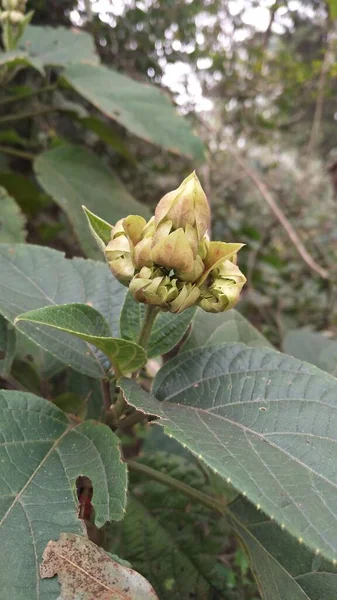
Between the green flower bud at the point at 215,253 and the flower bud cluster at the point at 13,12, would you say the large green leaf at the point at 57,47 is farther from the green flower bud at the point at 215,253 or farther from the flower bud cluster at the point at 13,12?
the green flower bud at the point at 215,253

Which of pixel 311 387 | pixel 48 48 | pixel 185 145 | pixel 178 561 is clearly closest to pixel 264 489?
pixel 311 387

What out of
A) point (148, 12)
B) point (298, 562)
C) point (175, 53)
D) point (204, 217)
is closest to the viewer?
point (204, 217)

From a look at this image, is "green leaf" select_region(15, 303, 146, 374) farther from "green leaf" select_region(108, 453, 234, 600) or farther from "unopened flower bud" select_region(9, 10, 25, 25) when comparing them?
"unopened flower bud" select_region(9, 10, 25, 25)

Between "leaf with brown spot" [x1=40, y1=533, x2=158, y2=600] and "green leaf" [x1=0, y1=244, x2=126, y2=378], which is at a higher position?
"green leaf" [x1=0, y1=244, x2=126, y2=378]

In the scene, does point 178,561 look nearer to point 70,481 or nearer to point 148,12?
point 70,481

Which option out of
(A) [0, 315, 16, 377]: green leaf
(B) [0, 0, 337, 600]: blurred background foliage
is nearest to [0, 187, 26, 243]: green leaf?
(B) [0, 0, 337, 600]: blurred background foliage

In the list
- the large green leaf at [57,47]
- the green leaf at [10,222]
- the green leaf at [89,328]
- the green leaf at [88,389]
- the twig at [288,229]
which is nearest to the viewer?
the green leaf at [89,328]

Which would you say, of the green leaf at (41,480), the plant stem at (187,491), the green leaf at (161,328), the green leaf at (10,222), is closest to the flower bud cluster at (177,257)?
the green leaf at (161,328)
